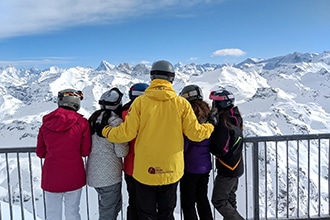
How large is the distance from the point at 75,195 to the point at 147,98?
135 cm

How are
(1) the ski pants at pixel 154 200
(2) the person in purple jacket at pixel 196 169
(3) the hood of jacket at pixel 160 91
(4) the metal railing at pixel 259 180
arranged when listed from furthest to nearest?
(4) the metal railing at pixel 259 180, (2) the person in purple jacket at pixel 196 169, (1) the ski pants at pixel 154 200, (3) the hood of jacket at pixel 160 91

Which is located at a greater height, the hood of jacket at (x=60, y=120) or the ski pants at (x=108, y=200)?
the hood of jacket at (x=60, y=120)

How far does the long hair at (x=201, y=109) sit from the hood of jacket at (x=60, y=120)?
1.21 meters

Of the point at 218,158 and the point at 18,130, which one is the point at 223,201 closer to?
the point at 218,158

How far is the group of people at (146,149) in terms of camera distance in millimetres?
3139

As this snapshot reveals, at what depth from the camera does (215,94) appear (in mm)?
3605

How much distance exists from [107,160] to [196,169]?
36.7 inches

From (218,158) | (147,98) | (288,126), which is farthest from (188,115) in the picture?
(288,126)

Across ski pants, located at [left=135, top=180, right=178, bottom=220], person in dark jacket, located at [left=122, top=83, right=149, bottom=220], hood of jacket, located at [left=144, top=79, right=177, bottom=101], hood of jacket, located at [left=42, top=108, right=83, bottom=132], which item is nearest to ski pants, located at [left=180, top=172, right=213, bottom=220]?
ski pants, located at [left=135, top=180, right=178, bottom=220]

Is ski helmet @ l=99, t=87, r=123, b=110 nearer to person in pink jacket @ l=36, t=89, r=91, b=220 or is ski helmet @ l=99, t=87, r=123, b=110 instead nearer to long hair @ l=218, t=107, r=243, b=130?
person in pink jacket @ l=36, t=89, r=91, b=220

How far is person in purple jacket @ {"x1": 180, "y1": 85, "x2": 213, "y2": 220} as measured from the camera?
11.4ft

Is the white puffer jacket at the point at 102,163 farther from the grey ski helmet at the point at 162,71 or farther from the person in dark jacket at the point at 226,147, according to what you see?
the person in dark jacket at the point at 226,147

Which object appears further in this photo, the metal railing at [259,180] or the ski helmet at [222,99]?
the metal railing at [259,180]

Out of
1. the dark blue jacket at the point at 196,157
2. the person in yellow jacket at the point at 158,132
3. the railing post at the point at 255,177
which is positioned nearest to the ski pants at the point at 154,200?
the person in yellow jacket at the point at 158,132
